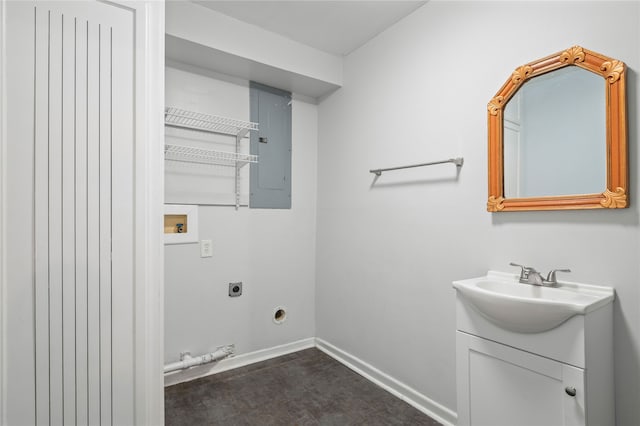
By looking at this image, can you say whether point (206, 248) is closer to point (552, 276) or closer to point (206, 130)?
point (206, 130)

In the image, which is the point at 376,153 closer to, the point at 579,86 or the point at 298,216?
the point at 298,216

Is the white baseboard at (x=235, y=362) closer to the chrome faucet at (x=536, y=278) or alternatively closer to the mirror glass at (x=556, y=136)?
the chrome faucet at (x=536, y=278)

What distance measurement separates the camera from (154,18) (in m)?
1.30

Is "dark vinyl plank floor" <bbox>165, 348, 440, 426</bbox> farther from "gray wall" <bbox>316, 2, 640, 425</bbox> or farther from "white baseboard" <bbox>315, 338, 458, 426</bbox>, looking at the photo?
"gray wall" <bbox>316, 2, 640, 425</bbox>

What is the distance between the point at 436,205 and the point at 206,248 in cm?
151

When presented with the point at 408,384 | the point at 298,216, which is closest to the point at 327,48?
the point at 298,216

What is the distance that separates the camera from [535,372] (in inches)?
47.2

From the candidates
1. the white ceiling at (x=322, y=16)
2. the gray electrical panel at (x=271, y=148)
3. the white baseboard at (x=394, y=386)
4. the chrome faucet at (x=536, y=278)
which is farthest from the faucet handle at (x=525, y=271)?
the gray electrical panel at (x=271, y=148)

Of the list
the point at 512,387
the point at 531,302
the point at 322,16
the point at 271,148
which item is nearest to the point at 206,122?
the point at 271,148

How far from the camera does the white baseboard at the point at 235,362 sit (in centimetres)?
220

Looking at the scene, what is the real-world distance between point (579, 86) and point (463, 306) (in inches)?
38.8

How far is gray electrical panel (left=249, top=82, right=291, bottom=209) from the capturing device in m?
2.53

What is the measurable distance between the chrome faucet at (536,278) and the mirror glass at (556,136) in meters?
0.32

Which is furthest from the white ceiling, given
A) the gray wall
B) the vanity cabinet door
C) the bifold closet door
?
the vanity cabinet door
